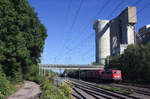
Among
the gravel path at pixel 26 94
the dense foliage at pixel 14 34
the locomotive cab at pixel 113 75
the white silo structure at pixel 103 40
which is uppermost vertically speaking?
the white silo structure at pixel 103 40

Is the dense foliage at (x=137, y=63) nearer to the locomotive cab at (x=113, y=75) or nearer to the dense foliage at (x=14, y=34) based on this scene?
the locomotive cab at (x=113, y=75)

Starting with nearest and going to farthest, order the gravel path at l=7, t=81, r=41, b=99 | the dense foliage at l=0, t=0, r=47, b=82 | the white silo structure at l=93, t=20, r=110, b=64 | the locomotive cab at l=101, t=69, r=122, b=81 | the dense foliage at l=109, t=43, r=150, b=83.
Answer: the gravel path at l=7, t=81, r=41, b=99
the dense foliage at l=0, t=0, r=47, b=82
the locomotive cab at l=101, t=69, r=122, b=81
the dense foliage at l=109, t=43, r=150, b=83
the white silo structure at l=93, t=20, r=110, b=64

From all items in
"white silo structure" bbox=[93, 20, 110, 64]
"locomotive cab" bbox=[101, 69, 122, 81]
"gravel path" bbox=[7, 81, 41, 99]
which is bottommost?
"gravel path" bbox=[7, 81, 41, 99]

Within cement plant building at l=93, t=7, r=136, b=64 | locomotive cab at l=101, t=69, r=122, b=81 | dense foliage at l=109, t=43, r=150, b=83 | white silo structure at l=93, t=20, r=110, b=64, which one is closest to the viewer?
locomotive cab at l=101, t=69, r=122, b=81

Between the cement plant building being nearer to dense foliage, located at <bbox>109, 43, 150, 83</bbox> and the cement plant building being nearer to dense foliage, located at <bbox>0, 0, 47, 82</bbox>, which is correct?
dense foliage, located at <bbox>109, 43, 150, 83</bbox>

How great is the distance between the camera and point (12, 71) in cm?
2464

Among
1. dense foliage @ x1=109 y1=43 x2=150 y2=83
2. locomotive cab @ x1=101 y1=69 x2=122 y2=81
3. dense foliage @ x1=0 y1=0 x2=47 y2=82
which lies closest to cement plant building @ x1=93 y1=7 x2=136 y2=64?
dense foliage @ x1=109 y1=43 x2=150 y2=83

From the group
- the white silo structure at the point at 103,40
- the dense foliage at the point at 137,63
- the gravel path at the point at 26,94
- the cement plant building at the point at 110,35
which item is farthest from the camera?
the white silo structure at the point at 103,40

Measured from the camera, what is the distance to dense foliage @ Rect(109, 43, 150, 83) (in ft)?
140

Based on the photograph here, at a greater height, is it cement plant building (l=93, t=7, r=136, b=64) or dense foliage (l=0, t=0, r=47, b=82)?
cement plant building (l=93, t=7, r=136, b=64)

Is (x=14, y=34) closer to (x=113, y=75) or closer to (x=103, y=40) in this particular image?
(x=113, y=75)

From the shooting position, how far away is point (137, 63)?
45938 millimetres

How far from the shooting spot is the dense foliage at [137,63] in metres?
42.6

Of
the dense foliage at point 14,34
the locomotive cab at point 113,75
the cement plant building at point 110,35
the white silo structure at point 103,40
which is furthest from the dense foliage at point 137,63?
the white silo structure at point 103,40
